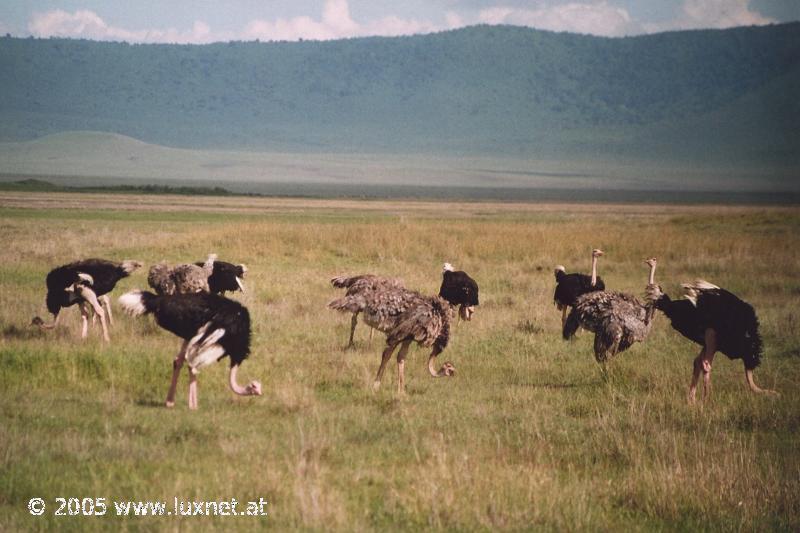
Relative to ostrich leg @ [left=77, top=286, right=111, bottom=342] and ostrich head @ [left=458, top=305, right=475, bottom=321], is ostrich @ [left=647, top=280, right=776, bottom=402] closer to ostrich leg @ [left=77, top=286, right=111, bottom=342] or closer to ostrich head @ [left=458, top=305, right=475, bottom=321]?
ostrich head @ [left=458, top=305, right=475, bottom=321]

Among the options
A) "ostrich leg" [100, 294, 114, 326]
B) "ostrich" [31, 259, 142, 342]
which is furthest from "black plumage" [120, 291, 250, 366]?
"ostrich leg" [100, 294, 114, 326]

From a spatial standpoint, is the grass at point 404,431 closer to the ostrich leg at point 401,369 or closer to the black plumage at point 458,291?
the ostrich leg at point 401,369

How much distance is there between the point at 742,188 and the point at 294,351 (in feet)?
566

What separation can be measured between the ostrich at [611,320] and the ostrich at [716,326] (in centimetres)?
83

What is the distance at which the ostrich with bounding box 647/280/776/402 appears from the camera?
11898 mm

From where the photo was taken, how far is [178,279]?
1633cm

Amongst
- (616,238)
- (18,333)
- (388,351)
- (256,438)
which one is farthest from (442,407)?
(616,238)

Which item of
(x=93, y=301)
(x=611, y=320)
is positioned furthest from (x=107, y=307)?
(x=611, y=320)

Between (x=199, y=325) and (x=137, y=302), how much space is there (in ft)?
2.23

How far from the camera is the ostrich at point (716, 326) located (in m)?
11.9

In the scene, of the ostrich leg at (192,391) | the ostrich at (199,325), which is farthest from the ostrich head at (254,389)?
the ostrich leg at (192,391)

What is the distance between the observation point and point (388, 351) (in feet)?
38.7

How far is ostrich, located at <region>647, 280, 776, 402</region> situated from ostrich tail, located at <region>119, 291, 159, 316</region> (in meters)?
6.23

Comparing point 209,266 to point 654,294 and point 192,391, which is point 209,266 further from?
point 654,294
